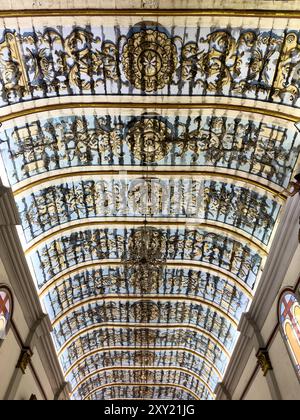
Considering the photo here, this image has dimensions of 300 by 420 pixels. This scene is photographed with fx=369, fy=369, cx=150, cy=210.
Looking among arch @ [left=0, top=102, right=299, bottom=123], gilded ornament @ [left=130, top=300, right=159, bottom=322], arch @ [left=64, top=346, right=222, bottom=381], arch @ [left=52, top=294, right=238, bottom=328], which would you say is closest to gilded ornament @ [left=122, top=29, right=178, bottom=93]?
arch @ [left=0, top=102, right=299, bottom=123]

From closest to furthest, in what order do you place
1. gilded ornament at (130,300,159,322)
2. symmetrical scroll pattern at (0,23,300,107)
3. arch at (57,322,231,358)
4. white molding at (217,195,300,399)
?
symmetrical scroll pattern at (0,23,300,107) < white molding at (217,195,300,399) < gilded ornament at (130,300,159,322) < arch at (57,322,231,358)

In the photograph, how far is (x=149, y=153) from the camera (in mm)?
9289

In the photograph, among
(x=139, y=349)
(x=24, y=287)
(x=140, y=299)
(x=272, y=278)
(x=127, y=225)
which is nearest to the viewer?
(x=272, y=278)

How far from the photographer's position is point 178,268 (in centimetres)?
1308

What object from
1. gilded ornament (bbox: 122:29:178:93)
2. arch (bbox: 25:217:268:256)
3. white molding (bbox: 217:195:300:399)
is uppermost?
arch (bbox: 25:217:268:256)

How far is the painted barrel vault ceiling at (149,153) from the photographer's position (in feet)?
23.2

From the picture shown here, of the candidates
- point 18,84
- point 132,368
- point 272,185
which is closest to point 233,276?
point 272,185

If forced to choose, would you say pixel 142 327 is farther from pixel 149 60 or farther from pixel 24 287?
pixel 149 60

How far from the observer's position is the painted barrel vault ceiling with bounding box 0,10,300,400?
7059mm

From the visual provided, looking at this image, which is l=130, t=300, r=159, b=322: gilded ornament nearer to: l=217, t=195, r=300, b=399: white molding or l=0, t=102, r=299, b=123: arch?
l=217, t=195, r=300, b=399: white molding

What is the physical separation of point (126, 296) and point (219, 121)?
27.8 feet

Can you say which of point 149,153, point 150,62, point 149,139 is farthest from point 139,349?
point 150,62

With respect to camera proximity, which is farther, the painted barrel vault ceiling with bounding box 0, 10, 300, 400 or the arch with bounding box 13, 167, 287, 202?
the arch with bounding box 13, 167, 287, 202
